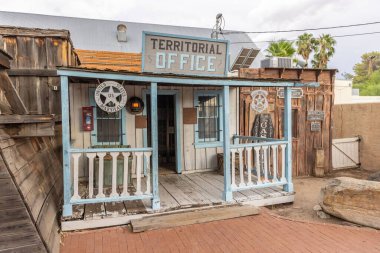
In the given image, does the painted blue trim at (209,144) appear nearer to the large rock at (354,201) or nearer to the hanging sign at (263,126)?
the hanging sign at (263,126)

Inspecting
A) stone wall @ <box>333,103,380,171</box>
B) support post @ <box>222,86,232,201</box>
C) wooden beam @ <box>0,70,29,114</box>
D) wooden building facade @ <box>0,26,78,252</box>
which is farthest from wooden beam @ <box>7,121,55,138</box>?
stone wall @ <box>333,103,380,171</box>

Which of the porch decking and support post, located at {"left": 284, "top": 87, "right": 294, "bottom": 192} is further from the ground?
support post, located at {"left": 284, "top": 87, "right": 294, "bottom": 192}

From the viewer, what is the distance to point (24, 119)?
283 cm

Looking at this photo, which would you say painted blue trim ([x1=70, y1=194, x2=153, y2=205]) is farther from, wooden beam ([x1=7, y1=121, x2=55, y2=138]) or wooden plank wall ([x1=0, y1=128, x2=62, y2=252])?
wooden beam ([x1=7, y1=121, x2=55, y2=138])

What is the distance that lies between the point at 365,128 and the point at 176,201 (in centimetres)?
861

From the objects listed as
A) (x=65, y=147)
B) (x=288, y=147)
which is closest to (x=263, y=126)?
(x=288, y=147)

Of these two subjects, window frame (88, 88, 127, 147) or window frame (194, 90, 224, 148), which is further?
window frame (194, 90, 224, 148)

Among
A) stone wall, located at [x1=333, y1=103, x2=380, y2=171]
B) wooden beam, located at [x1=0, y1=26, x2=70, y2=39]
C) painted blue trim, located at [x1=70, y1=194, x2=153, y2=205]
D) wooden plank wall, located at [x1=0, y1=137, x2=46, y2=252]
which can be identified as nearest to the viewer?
wooden plank wall, located at [x1=0, y1=137, x2=46, y2=252]

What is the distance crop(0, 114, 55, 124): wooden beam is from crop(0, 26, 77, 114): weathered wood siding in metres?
2.18

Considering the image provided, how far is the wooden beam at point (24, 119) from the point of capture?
2.69 meters

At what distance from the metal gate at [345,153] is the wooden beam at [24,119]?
370 inches

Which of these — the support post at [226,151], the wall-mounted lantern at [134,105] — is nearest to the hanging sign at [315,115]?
the support post at [226,151]

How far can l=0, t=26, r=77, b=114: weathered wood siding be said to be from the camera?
4762 mm

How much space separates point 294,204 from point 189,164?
261cm
